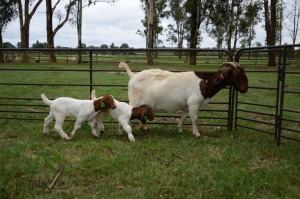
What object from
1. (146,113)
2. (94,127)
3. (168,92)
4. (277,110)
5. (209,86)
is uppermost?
(209,86)

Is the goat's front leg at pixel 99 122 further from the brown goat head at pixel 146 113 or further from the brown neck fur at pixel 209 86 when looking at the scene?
the brown neck fur at pixel 209 86

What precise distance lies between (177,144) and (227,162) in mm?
1099

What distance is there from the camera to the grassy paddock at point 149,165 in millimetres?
4000

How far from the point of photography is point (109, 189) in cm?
402

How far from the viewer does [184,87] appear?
6438 millimetres

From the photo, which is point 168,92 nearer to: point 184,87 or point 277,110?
point 184,87

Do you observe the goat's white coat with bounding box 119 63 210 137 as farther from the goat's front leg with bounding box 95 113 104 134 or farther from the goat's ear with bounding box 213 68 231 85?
the goat's front leg with bounding box 95 113 104 134

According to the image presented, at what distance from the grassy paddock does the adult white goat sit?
0.60 m

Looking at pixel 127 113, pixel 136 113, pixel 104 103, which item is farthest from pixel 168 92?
pixel 104 103

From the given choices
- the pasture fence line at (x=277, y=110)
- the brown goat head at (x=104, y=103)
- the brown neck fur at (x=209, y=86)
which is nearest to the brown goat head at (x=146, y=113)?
the brown goat head at (x=104, y=103)

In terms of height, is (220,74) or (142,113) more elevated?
(220,74)

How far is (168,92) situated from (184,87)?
12.3 inches

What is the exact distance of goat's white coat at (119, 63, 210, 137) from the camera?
639 centimetres

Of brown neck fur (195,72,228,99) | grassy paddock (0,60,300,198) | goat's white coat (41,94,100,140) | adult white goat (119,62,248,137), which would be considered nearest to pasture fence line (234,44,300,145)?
grassy paddock (0,60,300,198)
